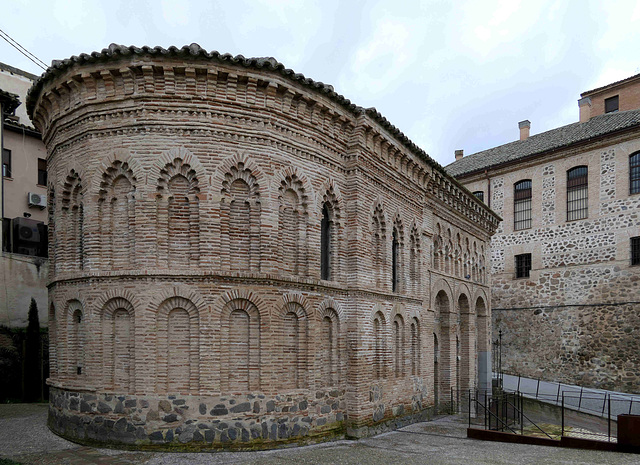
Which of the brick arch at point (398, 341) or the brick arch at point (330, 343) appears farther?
the brick arch at point (398, 341)

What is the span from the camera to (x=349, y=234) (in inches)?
500

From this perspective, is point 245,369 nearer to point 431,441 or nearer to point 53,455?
point 53,455

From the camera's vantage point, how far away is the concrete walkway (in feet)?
64.2

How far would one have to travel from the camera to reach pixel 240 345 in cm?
1049

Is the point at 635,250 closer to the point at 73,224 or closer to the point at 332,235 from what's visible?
the point at 332,235

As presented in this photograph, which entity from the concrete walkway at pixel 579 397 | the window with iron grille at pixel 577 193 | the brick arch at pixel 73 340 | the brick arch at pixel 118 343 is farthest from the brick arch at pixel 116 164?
the window with iron grille at pixel 577 193

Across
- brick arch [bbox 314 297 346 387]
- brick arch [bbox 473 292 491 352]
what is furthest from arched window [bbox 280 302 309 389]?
brick arch [bbox 473 292 491 352]

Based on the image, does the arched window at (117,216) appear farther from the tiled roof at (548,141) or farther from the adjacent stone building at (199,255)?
the tiled roof at (548,141)

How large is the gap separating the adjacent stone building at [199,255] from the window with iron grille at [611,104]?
74.4ft

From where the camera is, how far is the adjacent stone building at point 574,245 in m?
24.2

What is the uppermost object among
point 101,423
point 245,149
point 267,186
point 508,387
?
point 245,149

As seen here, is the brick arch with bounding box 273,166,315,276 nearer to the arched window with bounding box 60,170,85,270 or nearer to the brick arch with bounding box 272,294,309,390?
the brick arch with bounding box 272,294,309,390

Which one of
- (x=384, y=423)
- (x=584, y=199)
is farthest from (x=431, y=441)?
(x=584, y=199)

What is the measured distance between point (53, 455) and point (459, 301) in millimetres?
14116
